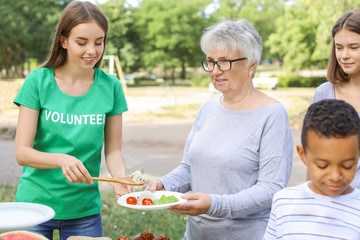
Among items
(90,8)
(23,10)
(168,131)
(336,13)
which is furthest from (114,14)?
(90,8)

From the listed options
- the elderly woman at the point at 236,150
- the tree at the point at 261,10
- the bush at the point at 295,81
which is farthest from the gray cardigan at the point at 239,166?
the tree at the point at 261,10

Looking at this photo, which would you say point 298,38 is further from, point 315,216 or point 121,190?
point 315,216

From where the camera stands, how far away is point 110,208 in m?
5.62

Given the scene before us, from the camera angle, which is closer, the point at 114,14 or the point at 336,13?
the point at 336,13

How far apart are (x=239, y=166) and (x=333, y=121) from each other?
30.2 inches

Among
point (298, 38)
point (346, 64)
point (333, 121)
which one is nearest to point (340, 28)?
point (346, 64)

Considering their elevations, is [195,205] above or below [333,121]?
below

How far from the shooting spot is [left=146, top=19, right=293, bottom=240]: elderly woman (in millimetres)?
2193

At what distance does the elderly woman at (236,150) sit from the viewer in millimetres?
2193

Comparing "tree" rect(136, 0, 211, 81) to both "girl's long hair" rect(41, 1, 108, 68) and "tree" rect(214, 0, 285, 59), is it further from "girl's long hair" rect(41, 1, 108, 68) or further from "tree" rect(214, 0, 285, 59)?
"girl's long hair" rect(41, 1, 108, 68)

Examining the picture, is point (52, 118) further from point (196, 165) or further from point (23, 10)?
point (23, 10)

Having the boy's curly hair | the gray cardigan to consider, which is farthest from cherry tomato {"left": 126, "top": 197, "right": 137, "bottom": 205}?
the boy's curly hair

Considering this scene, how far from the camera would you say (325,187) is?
63.5 inches

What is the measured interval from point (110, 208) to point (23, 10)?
3243cm
